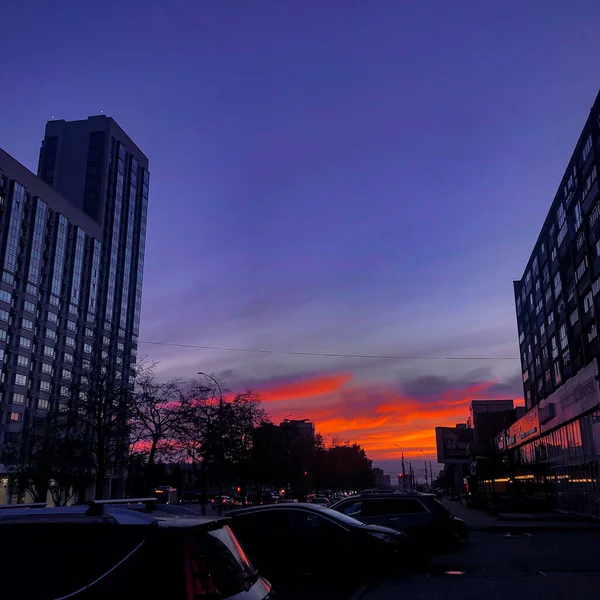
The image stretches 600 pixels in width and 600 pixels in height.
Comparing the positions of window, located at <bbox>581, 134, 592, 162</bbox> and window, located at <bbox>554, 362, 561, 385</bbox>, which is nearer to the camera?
window, located at <bbox>581, 134, 592, 162</bbox>

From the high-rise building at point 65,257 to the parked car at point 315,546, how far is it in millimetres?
58421

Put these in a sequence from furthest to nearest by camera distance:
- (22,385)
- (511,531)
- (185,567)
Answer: (22,385) → (511,531) → (185,567)

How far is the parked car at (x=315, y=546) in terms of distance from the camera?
39.4 feet

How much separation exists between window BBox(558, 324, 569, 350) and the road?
139 feet

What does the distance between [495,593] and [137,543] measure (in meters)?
9.21

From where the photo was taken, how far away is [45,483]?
4309 centimetres

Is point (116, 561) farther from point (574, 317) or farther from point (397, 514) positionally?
point (574, 317)

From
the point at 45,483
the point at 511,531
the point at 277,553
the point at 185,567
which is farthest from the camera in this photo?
the point at 45,483

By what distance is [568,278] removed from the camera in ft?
183

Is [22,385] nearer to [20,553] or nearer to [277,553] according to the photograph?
[277,553]

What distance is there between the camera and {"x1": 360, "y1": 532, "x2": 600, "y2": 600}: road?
11.1m

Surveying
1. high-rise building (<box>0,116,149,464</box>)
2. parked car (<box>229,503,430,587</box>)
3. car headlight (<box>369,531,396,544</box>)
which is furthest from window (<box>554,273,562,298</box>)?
parked car (<box>229,503,430,587</box>)

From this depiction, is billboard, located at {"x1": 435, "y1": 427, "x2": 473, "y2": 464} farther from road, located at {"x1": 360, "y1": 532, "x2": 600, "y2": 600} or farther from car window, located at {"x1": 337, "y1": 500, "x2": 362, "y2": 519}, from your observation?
car window, located at {"x1": 337, "y1": 500, "x2": 362, "y2": 519}

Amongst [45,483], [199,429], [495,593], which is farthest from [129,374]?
[495,593]
